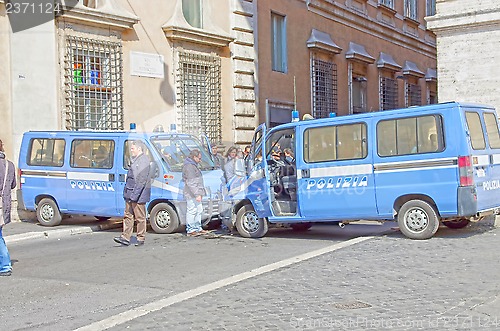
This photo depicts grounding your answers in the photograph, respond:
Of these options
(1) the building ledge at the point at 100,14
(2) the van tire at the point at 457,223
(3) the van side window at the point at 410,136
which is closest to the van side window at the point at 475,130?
(3) the van side window at the point at 410,136

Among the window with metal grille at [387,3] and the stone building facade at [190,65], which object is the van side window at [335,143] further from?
the window with metal grille at [387,3]

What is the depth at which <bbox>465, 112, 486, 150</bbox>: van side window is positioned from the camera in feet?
36.3

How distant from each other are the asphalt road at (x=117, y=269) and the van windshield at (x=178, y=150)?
4.68ft

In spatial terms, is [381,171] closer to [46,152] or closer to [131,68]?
[46,152]

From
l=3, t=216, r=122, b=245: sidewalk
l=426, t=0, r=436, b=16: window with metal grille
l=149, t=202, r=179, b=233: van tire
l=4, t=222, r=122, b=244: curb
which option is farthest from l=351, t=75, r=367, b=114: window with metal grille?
l=149, t=202, r=179, b=233: van tire

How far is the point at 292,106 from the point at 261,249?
507 inches

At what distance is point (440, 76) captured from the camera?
55.2ft

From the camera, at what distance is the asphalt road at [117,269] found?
7.16 m

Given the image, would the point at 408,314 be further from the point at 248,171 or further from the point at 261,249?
the point at 248,171

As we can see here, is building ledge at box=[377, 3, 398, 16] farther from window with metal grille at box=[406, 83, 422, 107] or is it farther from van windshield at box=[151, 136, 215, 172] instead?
van windshield at box=[151, 136, 215, 172]

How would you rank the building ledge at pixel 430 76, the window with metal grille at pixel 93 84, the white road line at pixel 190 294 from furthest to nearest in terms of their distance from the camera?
the building ledge at pixel 430 76 < the window with metal grille at pixel 93 84 < the white road line at pixel 190 294

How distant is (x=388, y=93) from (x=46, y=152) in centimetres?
1894

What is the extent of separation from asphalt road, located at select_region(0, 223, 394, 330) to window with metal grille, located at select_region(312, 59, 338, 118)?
11.3 metres

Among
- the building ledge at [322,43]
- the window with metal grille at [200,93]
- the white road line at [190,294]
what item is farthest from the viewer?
the building ledge at [322,43]
